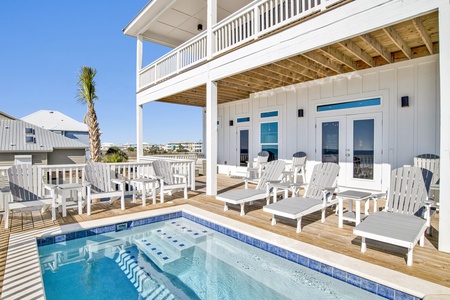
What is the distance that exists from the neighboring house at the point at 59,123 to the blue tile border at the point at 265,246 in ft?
85.9

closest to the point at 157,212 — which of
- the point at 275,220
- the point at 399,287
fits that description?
the point at 275,220

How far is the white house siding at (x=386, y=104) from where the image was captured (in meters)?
5.32

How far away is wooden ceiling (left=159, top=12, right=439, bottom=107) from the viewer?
431 cm

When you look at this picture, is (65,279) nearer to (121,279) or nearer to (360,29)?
(121,279)

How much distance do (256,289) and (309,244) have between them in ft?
3.30

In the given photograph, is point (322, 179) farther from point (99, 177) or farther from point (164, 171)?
point (99, 177)

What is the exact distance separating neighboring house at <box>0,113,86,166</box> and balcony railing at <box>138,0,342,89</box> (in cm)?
1434

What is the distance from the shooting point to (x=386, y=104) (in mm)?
5953

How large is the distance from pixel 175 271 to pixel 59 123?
2942 centimetres

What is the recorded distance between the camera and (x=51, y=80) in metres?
31.4

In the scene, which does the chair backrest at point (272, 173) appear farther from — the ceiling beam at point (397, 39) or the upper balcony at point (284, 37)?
the ceiling beam at point (397, 39)

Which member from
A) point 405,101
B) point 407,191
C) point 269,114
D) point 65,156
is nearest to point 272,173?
point 407,191

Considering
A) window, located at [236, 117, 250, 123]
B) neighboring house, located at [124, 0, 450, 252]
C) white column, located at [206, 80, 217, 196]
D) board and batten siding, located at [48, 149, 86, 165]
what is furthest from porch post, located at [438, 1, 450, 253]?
board and batten siding, located at [48, 149, 86, 165]

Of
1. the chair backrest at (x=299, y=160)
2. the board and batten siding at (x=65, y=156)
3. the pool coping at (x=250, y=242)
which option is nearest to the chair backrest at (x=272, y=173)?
the pool coping at (x=250, y=242)
